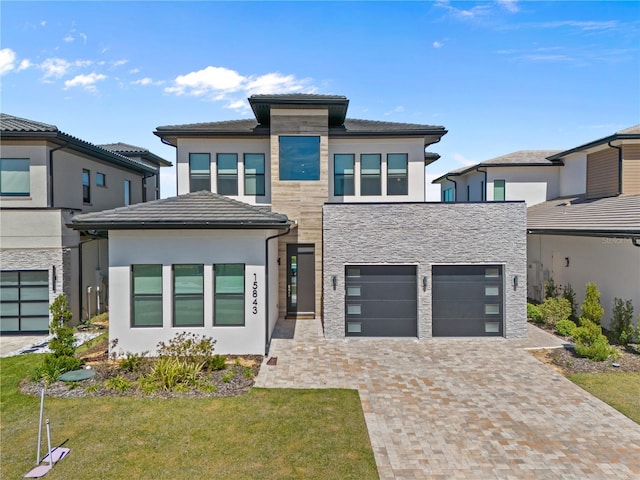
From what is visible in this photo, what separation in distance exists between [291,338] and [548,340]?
8.42 metres

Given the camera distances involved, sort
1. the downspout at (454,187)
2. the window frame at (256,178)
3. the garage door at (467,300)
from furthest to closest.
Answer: the downspout at (454,187) → the window frame at (256,178) → the garage door at (467,300)

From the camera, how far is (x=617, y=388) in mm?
8672

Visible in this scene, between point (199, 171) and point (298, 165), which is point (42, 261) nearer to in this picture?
point (199, 171)

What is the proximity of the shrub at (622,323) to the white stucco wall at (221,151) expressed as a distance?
13048 mm

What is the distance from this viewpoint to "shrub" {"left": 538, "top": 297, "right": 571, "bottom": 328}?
13703 mm

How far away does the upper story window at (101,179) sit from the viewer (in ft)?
57.7

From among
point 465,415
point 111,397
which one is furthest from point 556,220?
point 111,397

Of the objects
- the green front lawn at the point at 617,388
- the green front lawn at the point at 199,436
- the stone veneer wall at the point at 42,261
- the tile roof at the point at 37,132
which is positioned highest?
the tile roof at the point at 37,132

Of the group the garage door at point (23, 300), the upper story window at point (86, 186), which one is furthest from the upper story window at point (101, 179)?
the garage door at point (23, 300)

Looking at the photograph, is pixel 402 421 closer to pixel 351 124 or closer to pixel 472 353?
pixel 472 353

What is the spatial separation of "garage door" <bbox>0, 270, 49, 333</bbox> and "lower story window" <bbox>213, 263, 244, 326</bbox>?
727cm

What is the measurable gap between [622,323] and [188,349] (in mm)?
13154

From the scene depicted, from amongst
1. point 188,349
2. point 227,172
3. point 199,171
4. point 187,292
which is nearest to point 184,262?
point 187,292

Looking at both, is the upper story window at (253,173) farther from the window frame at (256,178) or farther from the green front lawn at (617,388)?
the green front lawn at (617,388)
